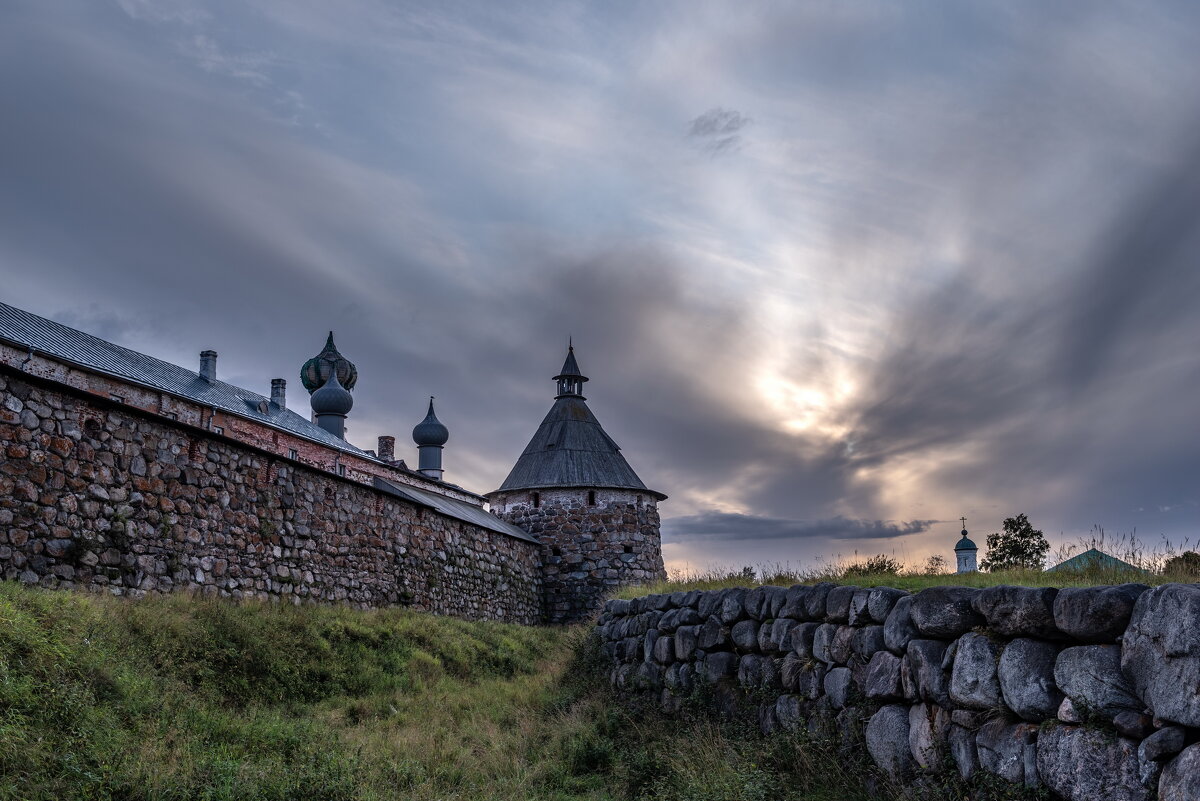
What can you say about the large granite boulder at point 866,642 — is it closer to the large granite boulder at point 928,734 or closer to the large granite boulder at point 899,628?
the large granite boulder at point 899,628

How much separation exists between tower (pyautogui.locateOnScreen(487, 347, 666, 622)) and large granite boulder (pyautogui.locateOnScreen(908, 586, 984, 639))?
856 inches

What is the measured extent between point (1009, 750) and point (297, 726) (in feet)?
20.5

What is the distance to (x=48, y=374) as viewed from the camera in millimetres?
21766

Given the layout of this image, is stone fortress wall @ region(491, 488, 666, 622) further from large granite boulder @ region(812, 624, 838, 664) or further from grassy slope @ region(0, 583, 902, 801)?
large granite boulder @ region(812, 624, 838, 664)

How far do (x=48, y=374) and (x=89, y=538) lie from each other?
44.4 ft

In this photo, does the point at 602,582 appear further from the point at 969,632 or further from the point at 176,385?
the point at 969,632

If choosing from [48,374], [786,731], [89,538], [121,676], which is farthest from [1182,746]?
[48,374]

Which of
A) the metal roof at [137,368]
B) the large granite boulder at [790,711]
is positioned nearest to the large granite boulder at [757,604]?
the large granite boulder at [790,711]

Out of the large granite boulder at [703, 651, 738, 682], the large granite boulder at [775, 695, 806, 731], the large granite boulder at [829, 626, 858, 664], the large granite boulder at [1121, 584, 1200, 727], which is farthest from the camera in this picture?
the large granite boulder at [703, 651, 738, 682]

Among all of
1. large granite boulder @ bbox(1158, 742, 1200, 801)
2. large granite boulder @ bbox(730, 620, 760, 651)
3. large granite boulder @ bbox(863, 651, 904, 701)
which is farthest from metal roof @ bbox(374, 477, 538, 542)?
large granite boulder @ bbox(1158, 742, 1200, 801)

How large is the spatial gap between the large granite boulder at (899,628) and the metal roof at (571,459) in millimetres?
Answer: 23330

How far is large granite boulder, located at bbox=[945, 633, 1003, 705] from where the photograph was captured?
5223mm

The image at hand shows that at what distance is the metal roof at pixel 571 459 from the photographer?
1180 inches

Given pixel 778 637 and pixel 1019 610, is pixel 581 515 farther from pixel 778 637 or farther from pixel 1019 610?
pixel 1019 610
